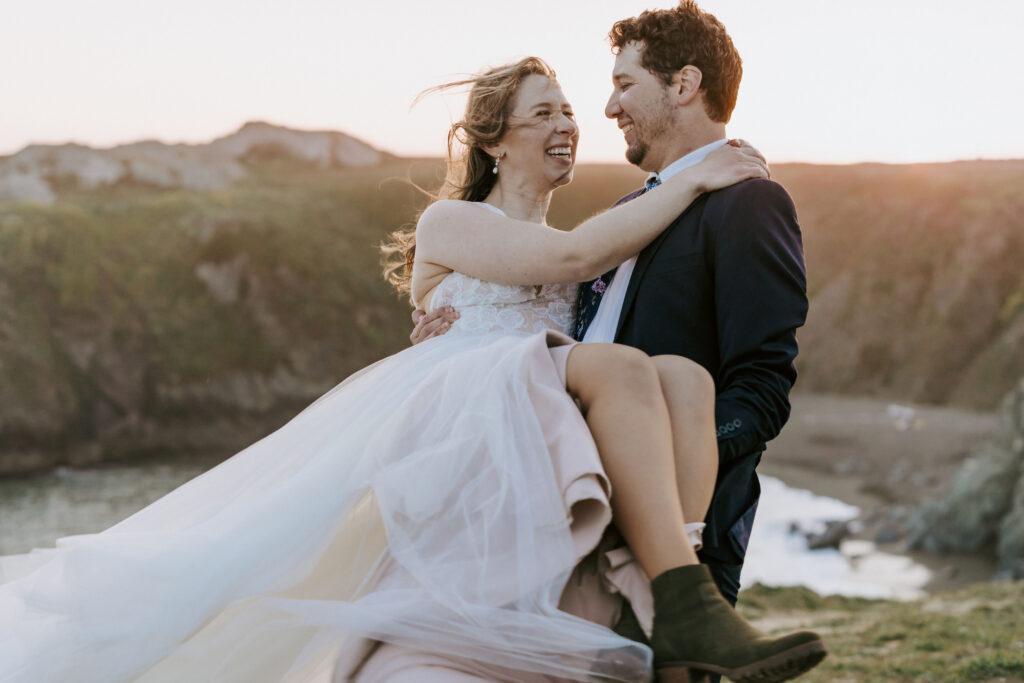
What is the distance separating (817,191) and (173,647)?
3667 cm

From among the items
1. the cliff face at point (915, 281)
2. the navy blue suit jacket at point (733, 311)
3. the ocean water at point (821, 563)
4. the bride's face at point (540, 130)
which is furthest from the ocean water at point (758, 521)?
the cliff face at point (915, 281)

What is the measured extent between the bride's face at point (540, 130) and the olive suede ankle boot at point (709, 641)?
1747mm

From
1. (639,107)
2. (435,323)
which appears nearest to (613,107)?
(639,107)

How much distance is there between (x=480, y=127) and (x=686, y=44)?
77 cm

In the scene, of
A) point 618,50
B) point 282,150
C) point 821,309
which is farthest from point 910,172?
point 618,50

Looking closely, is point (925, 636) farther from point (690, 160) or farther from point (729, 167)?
point (729, 167)

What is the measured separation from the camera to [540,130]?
3238 mm

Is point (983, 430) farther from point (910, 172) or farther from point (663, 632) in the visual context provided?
point (663, 632)

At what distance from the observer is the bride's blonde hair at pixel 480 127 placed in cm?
325

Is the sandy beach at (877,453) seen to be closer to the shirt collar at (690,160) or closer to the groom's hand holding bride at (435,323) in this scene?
the shirt collar at (690,160)

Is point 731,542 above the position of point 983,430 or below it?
above

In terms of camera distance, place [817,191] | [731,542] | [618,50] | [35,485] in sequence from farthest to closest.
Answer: [817,191] < [35,485] < [618,50] < [731,542]

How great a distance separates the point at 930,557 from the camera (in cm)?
1513

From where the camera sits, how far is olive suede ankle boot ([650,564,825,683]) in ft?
5.76
